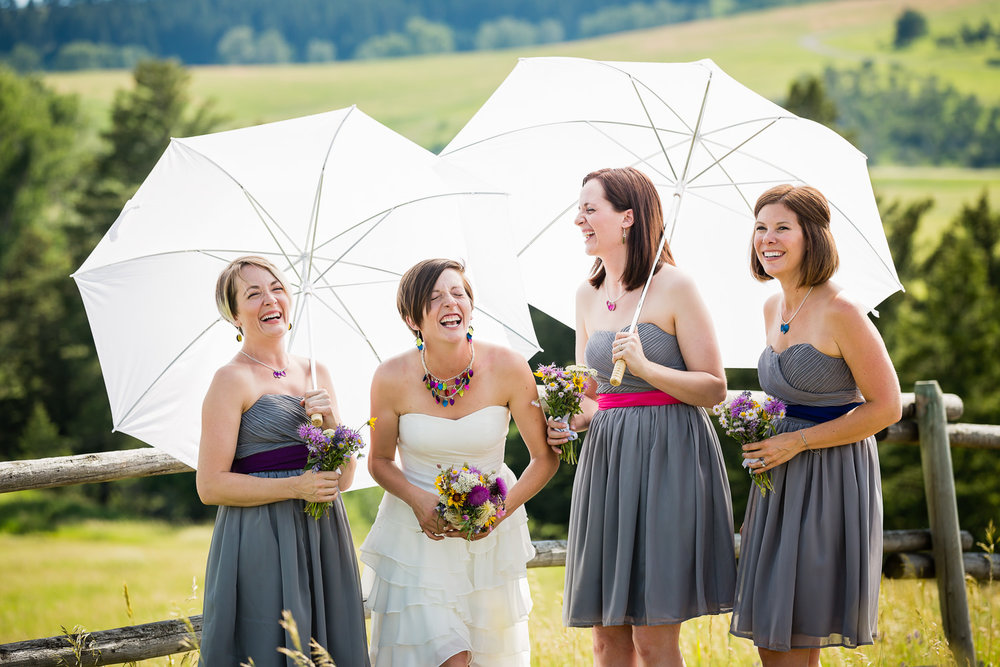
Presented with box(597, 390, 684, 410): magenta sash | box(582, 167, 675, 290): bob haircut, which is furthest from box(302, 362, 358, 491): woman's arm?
box(582, 167, 675, 290): bob haircut

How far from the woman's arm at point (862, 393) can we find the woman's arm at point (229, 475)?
1.69m

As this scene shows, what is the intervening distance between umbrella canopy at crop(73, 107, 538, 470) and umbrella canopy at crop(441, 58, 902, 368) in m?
0.54

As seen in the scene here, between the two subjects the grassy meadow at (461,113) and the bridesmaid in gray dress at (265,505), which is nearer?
the bridesmaid in gray dress at (265,505)

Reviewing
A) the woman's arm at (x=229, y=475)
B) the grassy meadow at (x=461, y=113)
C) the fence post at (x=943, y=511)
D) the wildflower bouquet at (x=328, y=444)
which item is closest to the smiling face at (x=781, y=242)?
the wildflower bouquet at (x=328, y=444)

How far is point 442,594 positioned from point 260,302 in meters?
1.38

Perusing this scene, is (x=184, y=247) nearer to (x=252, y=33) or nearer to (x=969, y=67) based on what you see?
(x=969, y=67)

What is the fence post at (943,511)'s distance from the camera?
5449mm

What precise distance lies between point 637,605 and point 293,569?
138 centimetres

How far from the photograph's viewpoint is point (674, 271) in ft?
12.6

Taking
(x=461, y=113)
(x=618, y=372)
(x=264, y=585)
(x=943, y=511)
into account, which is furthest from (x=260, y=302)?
(x=461, y=113)

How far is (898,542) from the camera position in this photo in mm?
5855

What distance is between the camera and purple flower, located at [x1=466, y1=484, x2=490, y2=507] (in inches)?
137

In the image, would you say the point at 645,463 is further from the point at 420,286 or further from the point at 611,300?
the point at 420,286

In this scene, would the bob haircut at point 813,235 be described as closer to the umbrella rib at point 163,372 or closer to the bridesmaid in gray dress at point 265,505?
the bridesmaid in gray dress at point 265,505
